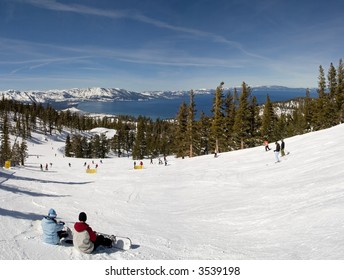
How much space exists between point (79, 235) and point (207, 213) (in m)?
7.01

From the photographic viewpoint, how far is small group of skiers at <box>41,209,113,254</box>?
313 inches

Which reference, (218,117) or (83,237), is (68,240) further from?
(218,117)

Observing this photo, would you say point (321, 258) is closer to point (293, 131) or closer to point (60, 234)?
point (60, 234)

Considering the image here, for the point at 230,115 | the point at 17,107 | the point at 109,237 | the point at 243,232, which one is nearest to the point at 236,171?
the point at 243,232

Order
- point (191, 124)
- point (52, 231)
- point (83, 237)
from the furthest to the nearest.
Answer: point (191, 124) < point (52, 231) < point (83, 237)

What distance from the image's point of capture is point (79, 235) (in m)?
7.98

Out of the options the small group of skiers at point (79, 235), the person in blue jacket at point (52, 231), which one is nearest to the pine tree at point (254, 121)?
the small group of skiers at point (79, 235)

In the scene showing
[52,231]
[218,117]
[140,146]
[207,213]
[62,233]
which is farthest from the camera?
[140,146]

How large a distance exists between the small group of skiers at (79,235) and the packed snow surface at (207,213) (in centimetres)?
22

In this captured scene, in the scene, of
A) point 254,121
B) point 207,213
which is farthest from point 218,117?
point 207,213

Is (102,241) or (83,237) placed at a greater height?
(83,237)

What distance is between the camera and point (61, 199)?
17016mm

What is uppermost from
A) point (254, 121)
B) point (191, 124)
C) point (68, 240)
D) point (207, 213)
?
point (254, 121)
